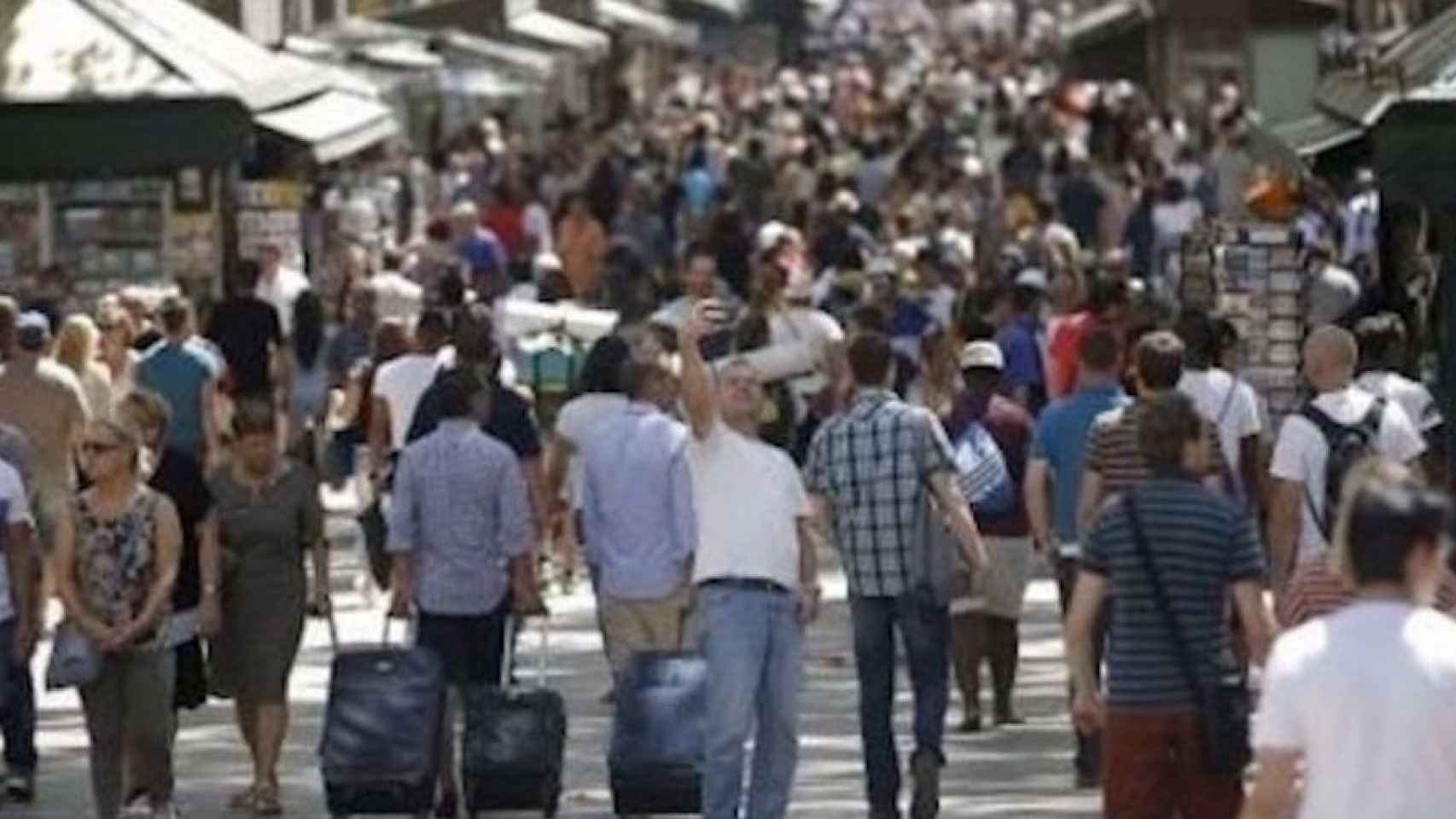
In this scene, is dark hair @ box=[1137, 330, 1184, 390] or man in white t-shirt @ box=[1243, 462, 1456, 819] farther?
dark hair @ box=[1137, 330, 1184, 390]

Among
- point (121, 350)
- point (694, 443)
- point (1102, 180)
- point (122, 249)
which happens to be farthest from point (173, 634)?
point (1102, 180)

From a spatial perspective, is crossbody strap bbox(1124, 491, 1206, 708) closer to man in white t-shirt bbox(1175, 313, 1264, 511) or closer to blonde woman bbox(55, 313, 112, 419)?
man in white t-shirt bbox(1175, 313, 1264, 511)

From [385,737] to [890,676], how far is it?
1.62 metres

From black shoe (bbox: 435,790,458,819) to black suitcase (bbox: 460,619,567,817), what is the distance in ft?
1.20

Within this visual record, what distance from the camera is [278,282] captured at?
33.8 meters

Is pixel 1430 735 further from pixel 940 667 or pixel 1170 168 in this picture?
pixel 1170 168

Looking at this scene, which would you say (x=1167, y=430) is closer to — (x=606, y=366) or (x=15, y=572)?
(x=15, y=572)

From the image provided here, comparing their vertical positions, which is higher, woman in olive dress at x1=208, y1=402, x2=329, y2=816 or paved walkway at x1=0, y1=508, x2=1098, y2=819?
woman in olive dress at x1=208, y1=402, x2=329, y2=816

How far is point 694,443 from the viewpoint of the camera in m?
18.3

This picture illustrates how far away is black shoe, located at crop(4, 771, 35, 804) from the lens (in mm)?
20906

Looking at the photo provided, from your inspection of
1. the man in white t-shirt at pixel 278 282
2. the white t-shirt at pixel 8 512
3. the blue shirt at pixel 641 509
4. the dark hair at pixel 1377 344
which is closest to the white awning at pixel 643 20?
the man in white t-shirt at pixel 278 282

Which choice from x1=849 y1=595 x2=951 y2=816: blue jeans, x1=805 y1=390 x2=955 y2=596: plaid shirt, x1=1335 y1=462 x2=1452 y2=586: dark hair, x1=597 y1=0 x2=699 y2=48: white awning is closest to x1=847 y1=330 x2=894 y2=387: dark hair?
x1=805 y1=390 x2=955 y2=596: plaid shirt

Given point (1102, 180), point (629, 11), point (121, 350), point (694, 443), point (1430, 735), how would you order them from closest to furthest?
point (1430, 735) < point (694, 443) < point (121, 350) < point (1102, 180) < point (629, 11)

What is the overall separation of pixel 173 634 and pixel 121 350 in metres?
8.20
